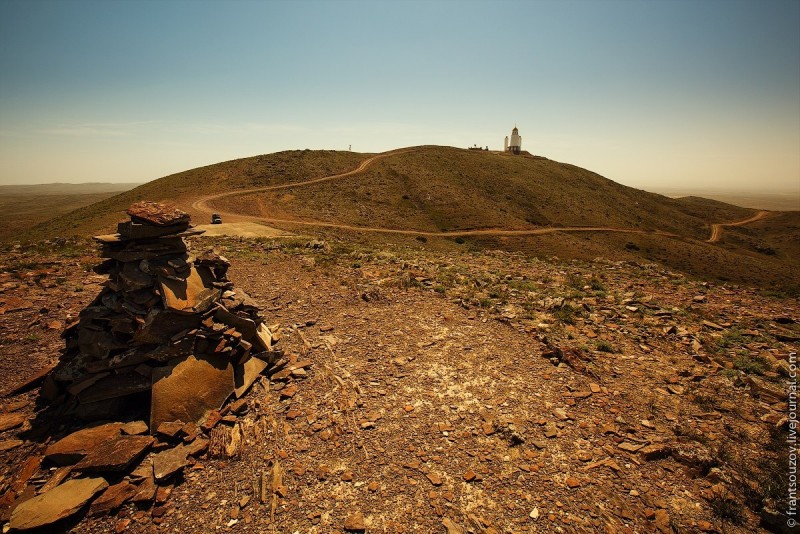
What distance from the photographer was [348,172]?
73.8 m

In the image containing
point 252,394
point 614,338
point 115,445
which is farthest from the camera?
point 614,338

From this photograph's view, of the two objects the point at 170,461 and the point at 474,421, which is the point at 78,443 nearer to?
the point at 170,461

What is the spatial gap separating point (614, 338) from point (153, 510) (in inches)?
578

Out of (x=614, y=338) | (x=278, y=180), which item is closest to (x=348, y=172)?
(x=278, y=180)

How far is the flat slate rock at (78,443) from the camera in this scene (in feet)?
23.8

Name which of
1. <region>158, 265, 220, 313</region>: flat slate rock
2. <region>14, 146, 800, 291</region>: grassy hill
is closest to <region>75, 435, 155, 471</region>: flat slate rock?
<region>158, 265, 220, 313</region>: flat slate rock

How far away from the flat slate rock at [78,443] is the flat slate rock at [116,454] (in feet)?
0.62

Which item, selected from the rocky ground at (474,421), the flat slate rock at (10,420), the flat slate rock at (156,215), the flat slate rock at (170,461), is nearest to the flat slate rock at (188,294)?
the flat slate rock at (156,215)

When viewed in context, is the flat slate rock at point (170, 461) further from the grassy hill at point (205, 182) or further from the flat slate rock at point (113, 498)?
the grassy hill at point (205, 182)

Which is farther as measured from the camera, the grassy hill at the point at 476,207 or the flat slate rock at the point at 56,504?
the grassy hill at the point at 476,207

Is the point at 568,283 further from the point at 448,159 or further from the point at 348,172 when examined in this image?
the point at 448,159

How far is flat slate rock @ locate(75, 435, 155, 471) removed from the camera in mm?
Answer: 6973

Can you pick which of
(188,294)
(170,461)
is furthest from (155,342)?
(170,461)

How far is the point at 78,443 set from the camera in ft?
24.7
